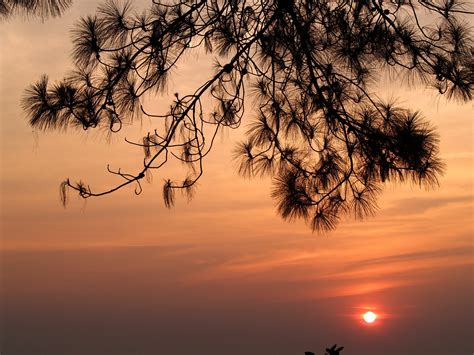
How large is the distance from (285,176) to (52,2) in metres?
1.64

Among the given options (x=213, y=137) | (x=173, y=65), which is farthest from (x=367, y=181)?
(x=173, y=65)

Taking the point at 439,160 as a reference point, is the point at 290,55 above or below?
above

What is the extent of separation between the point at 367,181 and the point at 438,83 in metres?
0.68

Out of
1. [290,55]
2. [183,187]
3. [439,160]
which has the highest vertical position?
[290,55]

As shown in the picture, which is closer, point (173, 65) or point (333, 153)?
point (173, 65)

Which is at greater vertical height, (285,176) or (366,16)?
(366,16)

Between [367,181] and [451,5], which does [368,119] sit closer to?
[367,181]

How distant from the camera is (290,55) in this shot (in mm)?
4719

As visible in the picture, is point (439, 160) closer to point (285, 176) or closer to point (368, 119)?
point (368, 119)

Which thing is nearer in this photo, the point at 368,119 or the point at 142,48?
the point at 142,48

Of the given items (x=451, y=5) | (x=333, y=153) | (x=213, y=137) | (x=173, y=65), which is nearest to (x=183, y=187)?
(x=213, y=137)

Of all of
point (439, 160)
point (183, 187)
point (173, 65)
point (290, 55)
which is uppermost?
point (290, 55)

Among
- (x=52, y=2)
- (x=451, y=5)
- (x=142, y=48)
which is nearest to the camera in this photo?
(x=52, y=2)

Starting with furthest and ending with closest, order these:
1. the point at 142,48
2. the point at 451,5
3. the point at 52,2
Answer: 1. the point at 451,5
2. the point at 142,48
3. the point at 52,2
